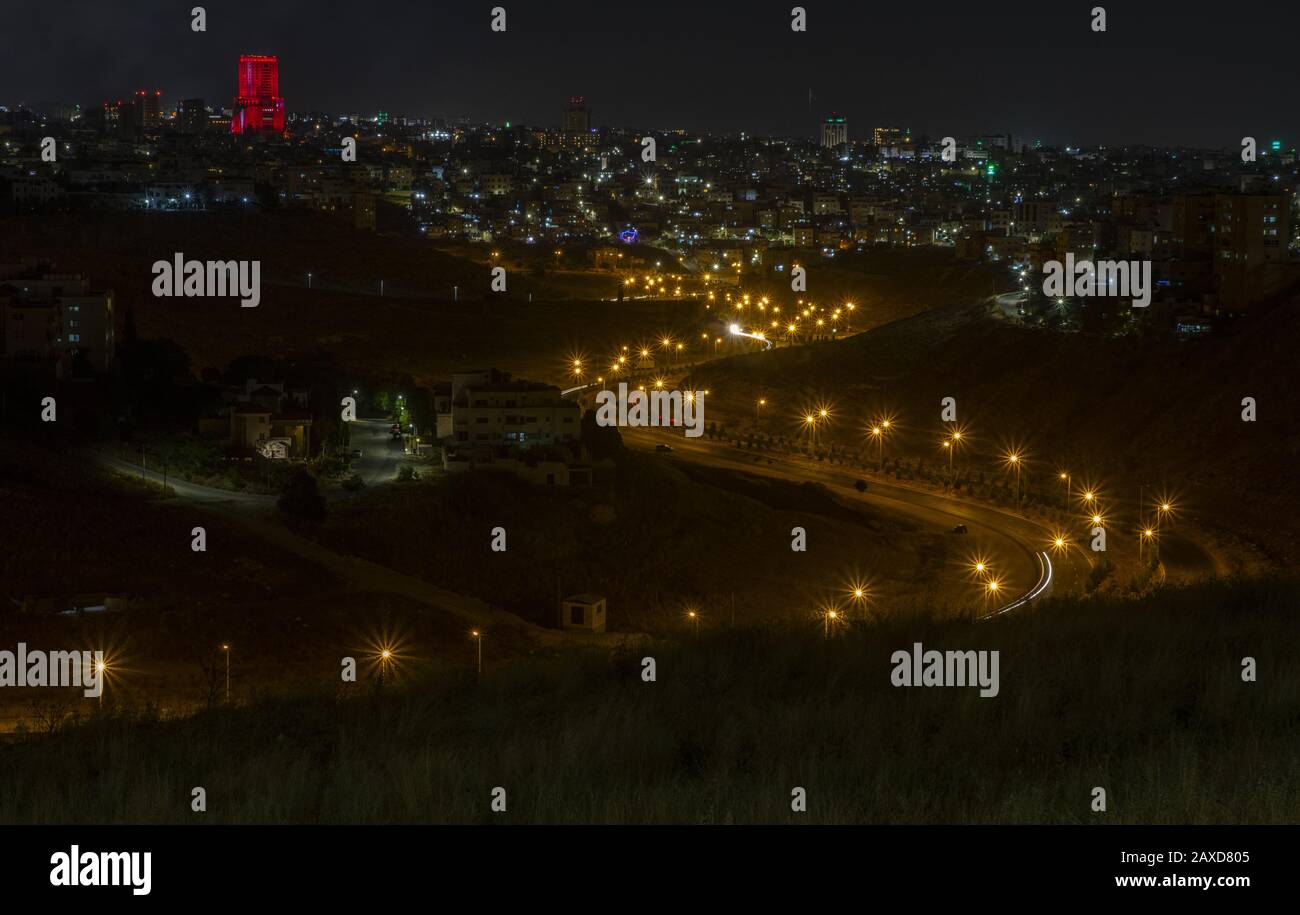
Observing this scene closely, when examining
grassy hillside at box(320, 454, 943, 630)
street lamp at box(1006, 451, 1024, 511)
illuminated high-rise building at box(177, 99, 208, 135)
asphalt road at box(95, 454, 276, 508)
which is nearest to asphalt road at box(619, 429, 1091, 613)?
street lamp at box(1006, 451, 1024, 511)

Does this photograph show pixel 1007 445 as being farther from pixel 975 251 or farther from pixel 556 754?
pixel 975 251

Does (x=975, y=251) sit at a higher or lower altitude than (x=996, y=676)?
higher

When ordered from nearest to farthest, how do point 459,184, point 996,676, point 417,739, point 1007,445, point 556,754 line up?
point 556,754
point 417,739
point 996,676
point 1007,445
point 459,184

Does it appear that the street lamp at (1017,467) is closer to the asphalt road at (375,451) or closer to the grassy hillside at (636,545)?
the grassy hillside at (636,545)

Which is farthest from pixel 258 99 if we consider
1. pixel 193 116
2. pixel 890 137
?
pixel 890 137

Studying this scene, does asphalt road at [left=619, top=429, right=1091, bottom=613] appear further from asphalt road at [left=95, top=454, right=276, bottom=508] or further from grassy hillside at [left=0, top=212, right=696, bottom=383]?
grassy hillside at [left=0, top=212, right=696, bottom=383]

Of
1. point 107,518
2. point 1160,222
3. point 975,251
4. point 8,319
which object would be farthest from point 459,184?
point 107,518

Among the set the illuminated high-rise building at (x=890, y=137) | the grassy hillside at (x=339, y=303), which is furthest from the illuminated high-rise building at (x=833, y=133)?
the grassy hillside at (x=339, y=303)
